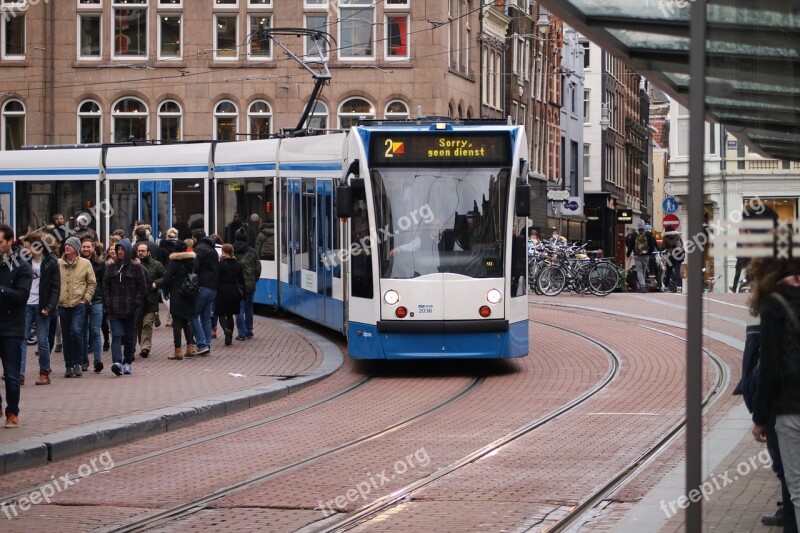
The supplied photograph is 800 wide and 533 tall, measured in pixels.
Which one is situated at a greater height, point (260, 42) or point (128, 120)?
point (260, 42)

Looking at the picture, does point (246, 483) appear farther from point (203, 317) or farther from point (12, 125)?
point (12, 125)

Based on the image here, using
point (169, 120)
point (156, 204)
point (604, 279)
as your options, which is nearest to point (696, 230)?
point (156, 204)

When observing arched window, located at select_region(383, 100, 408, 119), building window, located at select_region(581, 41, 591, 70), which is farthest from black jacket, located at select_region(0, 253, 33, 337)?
building window, located at select_region(581, 41, 591, 70)

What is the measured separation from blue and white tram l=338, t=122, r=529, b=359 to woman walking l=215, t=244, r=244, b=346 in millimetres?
4446

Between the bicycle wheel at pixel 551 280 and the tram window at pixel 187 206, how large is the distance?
27.1ft

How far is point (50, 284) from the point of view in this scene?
617 inches

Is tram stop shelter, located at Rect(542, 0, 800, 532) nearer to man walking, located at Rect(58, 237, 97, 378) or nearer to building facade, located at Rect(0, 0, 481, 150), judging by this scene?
man walking, located at Rect(58, 237, 97, 378)

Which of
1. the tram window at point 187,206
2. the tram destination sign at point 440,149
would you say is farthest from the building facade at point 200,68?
the tram destination sign at point 440,149

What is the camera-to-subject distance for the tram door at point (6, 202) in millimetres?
32062

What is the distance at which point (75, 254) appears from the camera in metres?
17.2

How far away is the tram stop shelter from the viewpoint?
5.18 meters

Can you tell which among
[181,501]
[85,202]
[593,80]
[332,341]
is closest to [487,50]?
[593,80]

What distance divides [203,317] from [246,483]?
10.7 m

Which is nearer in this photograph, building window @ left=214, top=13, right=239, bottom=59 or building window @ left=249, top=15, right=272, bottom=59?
building window @ left=249, top=15, right=272, bottom=59
